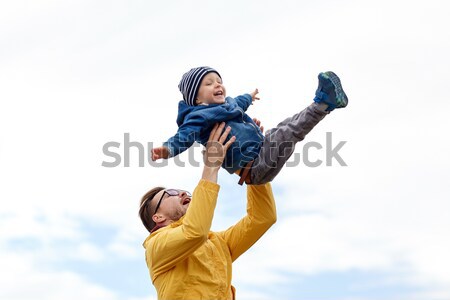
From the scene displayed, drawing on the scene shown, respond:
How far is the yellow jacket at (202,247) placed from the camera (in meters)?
6.37

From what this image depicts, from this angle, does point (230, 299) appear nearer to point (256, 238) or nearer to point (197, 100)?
point (256, 238)

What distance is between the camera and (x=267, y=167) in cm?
611

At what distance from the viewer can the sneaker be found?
593 cm

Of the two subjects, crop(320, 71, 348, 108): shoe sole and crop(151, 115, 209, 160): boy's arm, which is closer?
crop(151, 115, 209, 160): boy's arm

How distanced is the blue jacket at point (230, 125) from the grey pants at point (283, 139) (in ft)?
0.32

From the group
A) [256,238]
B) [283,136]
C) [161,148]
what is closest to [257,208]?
[256,238]

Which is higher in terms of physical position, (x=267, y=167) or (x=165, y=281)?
(x=267, y=167)

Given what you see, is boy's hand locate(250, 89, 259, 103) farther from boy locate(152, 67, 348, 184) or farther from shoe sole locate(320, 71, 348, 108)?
shoe sole locate(320, 71, 348, 108)

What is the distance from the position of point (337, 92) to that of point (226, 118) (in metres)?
0.97

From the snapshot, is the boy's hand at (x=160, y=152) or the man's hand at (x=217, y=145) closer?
the boy's hand at (x=160, y=152)

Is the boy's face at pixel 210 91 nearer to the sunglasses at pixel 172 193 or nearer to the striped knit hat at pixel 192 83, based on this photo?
the striped knit hat at pixel 192 83

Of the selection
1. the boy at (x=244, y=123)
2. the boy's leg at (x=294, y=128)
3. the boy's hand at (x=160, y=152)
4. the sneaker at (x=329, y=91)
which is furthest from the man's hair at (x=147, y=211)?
the sneaker at (x=329, y=91)

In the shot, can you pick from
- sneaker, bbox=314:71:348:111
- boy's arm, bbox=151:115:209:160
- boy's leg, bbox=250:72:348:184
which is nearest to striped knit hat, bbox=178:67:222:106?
boy's arm, bbox=151:115:209:160

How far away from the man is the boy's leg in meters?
0.34
